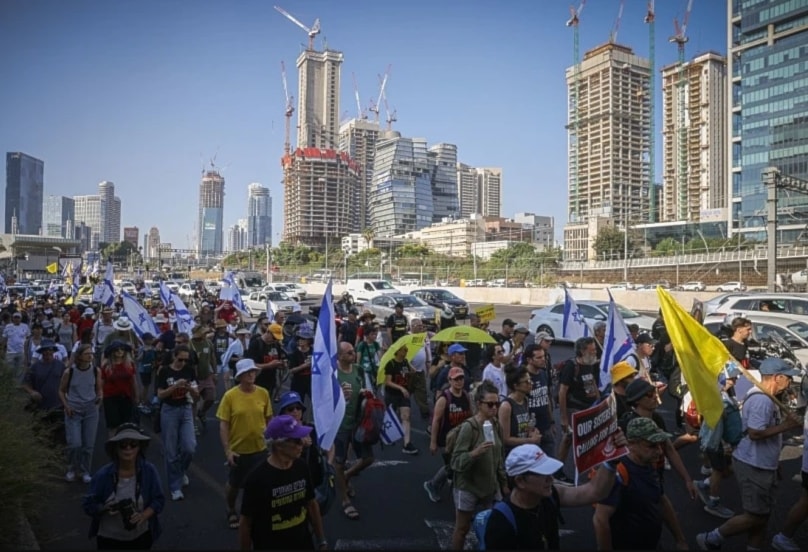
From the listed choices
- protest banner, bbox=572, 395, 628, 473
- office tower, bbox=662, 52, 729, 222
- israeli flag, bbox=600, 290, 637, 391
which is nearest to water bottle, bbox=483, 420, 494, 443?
protest banner, bbox=572, 395, 628, 473

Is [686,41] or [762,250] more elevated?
[686,41]

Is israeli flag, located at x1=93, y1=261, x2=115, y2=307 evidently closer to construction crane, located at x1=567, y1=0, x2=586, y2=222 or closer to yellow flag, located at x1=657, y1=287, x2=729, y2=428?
yellow flag, located at x1=657, y1=287, x2=729, y2=428

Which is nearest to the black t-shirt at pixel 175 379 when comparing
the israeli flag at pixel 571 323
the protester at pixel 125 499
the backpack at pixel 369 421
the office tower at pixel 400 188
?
the backpack at pixel 369 421

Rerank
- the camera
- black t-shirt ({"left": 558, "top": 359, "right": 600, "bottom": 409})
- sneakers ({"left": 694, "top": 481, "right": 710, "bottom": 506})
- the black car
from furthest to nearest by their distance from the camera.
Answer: the black car, black t-shirt ({"left": 558, "top": 359, "right": 600, "bottom": 409}), sneakers ({"left": 694, "top": 481, "right": 710, "bottom": 506}), the camera

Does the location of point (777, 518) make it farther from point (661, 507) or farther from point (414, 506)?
point (414, 506)

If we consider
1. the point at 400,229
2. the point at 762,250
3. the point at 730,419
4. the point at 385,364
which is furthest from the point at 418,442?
the point at 400,229

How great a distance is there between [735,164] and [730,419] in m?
110

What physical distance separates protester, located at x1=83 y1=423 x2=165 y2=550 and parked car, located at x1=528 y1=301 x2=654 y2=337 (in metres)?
14.8

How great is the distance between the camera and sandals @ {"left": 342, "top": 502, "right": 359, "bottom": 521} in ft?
18.9

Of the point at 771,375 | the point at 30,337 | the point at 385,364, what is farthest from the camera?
the point at 30,337

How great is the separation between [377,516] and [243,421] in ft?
5.28

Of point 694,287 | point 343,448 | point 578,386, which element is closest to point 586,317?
point 578,386

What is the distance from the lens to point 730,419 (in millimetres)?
5688

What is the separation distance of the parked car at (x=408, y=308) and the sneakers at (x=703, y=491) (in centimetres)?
1402
